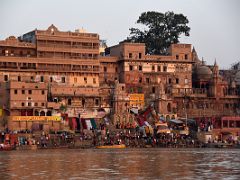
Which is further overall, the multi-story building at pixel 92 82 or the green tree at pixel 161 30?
the green tree at pixel 161 30

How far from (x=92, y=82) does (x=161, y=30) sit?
1525 centimetres

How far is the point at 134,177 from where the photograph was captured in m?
34.5

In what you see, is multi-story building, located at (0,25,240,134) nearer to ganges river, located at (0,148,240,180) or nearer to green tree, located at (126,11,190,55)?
green tree, located at (126,11,190,55)

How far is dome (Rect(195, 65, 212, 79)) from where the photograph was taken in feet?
288

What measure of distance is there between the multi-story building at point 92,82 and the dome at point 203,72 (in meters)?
0.13

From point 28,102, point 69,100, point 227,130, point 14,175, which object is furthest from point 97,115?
point 14,175

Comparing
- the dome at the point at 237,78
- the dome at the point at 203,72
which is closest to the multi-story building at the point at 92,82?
the dome at the point at 203,72

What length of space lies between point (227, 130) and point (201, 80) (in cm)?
1111

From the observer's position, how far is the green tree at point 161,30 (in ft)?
295

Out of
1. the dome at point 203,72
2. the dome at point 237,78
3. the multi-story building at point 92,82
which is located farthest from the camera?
the dome at point 237,78

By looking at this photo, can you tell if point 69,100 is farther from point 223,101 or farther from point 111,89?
point 223,101

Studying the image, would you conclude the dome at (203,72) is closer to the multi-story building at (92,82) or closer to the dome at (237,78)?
the multi-story building at (92,82)

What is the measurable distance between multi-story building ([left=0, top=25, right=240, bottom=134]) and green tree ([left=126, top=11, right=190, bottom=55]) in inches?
209

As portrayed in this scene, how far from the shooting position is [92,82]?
7944 centimetres
